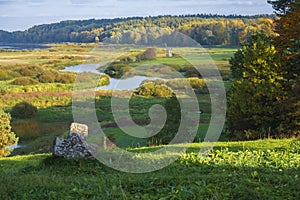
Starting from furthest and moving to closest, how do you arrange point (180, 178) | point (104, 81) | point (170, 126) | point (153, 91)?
point (104, 81)
point (153, 91)
point (170, 126)
point (180, 178)

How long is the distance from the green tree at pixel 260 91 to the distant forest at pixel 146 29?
40.7ft

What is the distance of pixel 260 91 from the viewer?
874 inches

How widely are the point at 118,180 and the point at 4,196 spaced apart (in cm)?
218

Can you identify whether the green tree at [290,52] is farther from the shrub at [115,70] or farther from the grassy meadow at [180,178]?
the shrub at [115,70]

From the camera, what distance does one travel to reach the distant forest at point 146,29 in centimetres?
4158

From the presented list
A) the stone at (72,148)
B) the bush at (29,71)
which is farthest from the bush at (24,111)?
the bush at (29,71)

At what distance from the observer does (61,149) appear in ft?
36.2

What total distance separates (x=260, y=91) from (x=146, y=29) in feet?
69.6

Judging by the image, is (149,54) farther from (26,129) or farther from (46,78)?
(26,129)

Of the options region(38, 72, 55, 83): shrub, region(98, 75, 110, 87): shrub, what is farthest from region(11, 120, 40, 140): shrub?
region(38, 72, 55, 83): shrub

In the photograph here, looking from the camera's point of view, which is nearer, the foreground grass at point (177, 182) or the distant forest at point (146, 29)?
the foreground grass at point (177, 182)

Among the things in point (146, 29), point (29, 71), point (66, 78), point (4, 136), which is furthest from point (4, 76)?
point (4, 136)

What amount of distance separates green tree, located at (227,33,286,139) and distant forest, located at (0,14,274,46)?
12400mm

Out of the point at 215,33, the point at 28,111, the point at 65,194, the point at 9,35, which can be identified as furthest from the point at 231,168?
the point at 9,35
